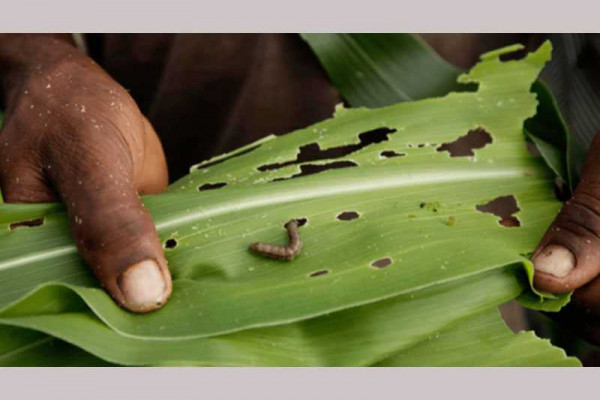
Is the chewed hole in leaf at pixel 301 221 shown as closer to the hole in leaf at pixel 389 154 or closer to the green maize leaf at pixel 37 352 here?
the hole in leaf at pixel 389 154

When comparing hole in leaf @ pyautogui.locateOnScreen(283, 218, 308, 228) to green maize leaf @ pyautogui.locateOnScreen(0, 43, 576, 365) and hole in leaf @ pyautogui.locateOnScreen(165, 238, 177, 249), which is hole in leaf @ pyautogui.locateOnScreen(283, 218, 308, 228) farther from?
hole in leaf @ pyautogui.locateOnScreen(165, 238, 177, 249)

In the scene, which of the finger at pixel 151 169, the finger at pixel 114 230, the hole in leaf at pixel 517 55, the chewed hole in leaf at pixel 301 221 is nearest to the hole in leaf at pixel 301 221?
the chewed hole in leaf at pixel 301 221

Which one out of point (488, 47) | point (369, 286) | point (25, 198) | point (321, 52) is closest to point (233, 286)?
point (369, 286)

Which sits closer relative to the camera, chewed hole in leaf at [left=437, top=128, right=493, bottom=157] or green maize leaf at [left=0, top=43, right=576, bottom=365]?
green maize leaf at [left=0, top=43, right=576, bottom=365]

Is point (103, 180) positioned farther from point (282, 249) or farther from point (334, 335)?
point (334, 335)

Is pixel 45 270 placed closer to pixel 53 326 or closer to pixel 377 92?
pixel 53 326

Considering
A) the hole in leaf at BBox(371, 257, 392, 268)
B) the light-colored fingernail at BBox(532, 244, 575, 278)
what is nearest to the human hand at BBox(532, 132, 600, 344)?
the light-colored fingernail at BBox(532, 244, 575, 278)

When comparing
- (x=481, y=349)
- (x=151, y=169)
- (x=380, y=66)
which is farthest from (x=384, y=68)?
(x=481, y=349)
